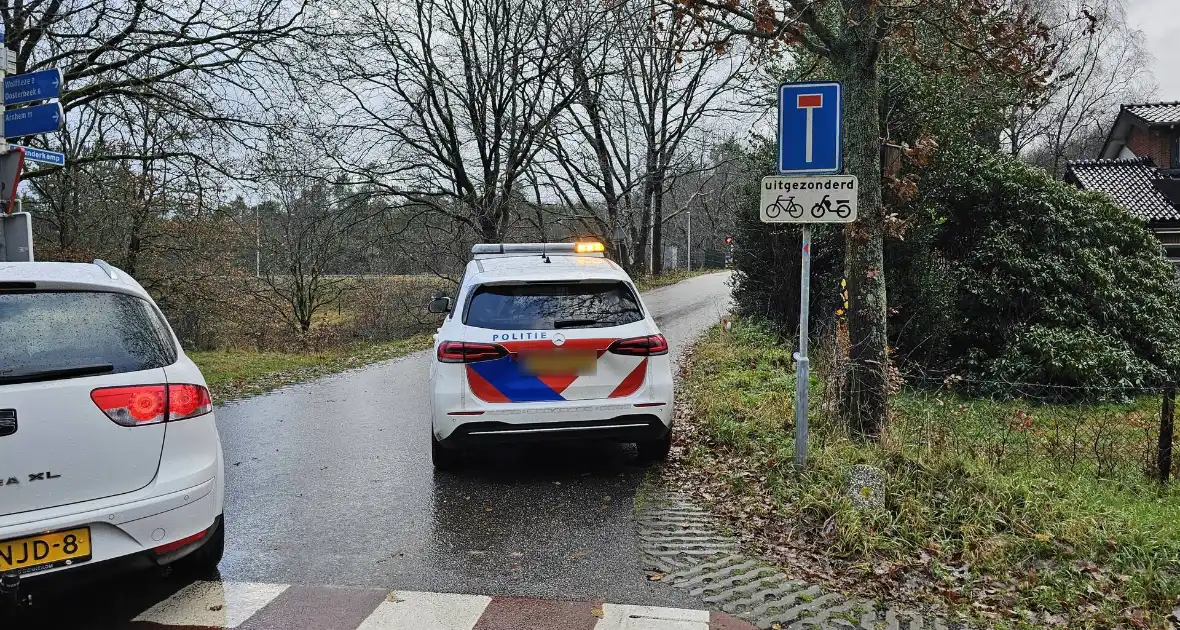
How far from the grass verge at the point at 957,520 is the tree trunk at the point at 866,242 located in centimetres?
29

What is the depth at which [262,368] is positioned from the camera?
13984 millimetres

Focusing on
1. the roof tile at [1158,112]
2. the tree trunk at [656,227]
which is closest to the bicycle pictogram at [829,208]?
the tree trunk at [656,227]

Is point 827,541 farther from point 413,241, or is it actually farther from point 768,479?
point 413,241

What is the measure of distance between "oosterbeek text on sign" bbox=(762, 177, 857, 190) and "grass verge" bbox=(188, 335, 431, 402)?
A: 25.3 feet

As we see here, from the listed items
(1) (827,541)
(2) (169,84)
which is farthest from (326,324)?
(1) (827,541)

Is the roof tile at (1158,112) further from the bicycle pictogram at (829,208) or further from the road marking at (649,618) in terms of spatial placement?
the road marking at (649,618)

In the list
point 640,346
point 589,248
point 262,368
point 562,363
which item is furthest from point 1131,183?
point 562,363

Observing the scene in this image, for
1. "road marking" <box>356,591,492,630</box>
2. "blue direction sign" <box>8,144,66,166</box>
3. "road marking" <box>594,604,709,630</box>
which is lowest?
"road marking" <box>594,604,709,630</box>

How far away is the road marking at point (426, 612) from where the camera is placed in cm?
359

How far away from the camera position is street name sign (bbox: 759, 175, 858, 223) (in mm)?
5316

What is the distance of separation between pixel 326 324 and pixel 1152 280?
28.3 meters

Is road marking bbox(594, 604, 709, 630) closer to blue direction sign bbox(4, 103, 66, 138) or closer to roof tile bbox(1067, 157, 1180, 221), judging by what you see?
blue direction sign bbox(4, 103, 66, 138)

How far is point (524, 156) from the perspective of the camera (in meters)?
23.4

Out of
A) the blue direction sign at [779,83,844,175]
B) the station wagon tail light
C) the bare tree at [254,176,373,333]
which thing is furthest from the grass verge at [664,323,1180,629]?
the bare tree at [254,176,373,333]
